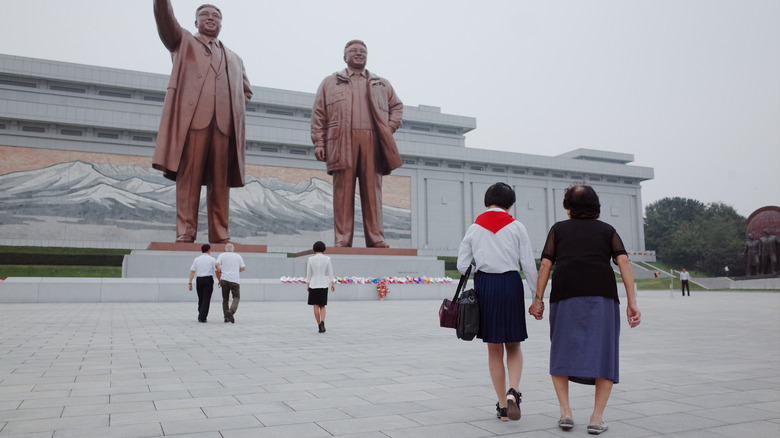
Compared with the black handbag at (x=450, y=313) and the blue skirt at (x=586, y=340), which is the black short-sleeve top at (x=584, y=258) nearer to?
the blue skirt at (x=586, y=340)

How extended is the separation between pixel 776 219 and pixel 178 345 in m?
30.6

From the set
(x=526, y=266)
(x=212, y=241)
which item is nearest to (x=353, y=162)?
(x=212, y=241)

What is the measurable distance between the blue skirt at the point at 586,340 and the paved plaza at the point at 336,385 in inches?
11.8

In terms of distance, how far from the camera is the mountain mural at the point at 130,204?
1125 inches

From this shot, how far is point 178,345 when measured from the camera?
5.79 metres

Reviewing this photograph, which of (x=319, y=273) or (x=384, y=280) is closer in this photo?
(x=319, y=273)

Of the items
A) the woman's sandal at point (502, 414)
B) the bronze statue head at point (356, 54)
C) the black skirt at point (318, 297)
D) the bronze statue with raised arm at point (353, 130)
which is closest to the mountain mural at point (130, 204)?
the bronze statue with raised arm at point (353, 130)

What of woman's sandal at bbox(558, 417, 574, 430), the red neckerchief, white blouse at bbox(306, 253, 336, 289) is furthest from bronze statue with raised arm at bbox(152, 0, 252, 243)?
woman's sandal at bbox(558, 417, 574, 430)

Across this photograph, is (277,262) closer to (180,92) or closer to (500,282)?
(180,92)

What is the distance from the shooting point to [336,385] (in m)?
3.89

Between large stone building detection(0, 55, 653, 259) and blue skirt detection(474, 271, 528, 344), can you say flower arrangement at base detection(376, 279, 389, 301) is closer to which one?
blue skirt detection(474, 271, 528, 344)

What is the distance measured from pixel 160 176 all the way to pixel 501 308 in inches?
1216

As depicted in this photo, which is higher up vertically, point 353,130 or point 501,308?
point 353,130

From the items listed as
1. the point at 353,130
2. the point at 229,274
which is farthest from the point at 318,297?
the point at 353,130
